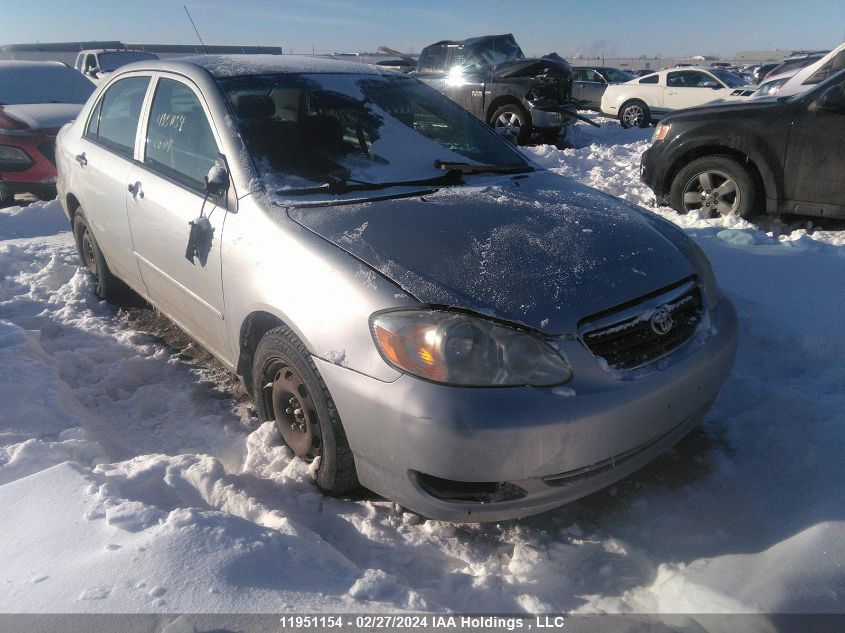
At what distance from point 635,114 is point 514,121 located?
5.99 m

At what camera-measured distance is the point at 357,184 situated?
2846 millimetres

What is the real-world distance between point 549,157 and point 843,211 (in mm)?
4283

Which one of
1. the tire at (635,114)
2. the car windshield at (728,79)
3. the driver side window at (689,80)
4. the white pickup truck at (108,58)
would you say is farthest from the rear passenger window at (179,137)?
the car windshield at (728,79)

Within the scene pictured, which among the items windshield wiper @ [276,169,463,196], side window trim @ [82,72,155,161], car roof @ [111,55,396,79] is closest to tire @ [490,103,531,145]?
car roof @ [111,55,396,79]

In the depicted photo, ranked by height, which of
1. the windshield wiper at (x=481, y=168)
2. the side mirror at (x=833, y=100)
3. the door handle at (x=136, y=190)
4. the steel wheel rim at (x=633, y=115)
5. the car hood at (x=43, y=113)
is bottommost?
the steel wheel rim at (x=633, y=115)

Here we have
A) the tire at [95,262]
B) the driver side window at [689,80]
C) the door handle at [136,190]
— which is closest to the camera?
the door handle at [136,190]

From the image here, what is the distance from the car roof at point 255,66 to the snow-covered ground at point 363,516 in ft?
5.43

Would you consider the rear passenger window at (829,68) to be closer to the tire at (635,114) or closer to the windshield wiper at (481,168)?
the windshield wiper at (481,168)

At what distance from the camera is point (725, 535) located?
2238mm

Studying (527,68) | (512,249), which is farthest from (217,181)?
(527,68)

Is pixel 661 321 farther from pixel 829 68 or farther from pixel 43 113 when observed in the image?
pixel 43 113

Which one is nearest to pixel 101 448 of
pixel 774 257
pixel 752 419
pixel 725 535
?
pixel 725 535

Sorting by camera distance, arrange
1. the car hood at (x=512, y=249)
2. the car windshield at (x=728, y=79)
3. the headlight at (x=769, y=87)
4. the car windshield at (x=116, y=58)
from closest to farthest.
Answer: the car hood at (x=512, y=249), the headlight at (x=769, y=87), the car windshield at (x=116, y=58), the car windshield at (x=728, y=79)

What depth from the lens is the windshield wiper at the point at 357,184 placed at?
271 cm
